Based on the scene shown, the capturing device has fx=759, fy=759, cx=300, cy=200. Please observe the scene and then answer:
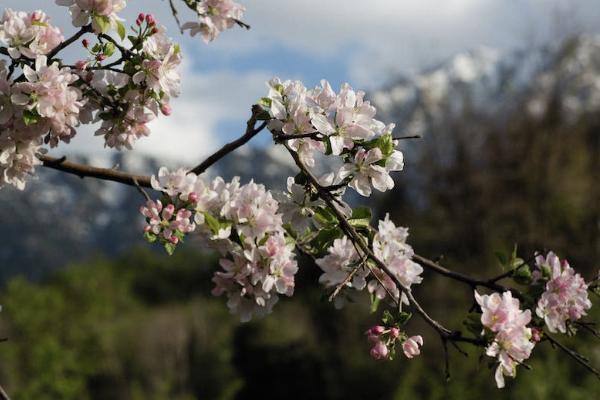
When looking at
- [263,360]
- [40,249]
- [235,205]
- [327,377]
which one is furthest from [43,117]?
[40,249]

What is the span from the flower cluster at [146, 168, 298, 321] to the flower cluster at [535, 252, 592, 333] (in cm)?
55

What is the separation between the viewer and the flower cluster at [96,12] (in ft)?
5.25

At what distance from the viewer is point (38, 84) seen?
4.81ft

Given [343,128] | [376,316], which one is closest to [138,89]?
[343,128]

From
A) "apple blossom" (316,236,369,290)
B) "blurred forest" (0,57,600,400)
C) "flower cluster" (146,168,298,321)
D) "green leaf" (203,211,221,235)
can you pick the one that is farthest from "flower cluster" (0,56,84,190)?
"blurred forest" (0,57,600,400)

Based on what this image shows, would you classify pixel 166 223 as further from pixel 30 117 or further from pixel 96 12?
pixel 96 12

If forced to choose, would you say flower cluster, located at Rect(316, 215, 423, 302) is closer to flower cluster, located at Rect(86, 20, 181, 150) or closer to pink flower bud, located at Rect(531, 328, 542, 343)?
pink flower bud, located at Rect(531, 328, 542, 343)

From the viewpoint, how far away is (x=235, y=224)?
57.7 inches

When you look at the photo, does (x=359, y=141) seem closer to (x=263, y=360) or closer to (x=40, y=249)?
(x=263, y=360)

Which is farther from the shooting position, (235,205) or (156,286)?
(156,286)

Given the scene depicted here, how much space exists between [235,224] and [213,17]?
564 mm

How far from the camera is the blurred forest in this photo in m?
9.40

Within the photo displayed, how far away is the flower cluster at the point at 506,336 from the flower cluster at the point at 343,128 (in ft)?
1.00

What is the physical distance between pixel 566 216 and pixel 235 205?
16067 millimetres
